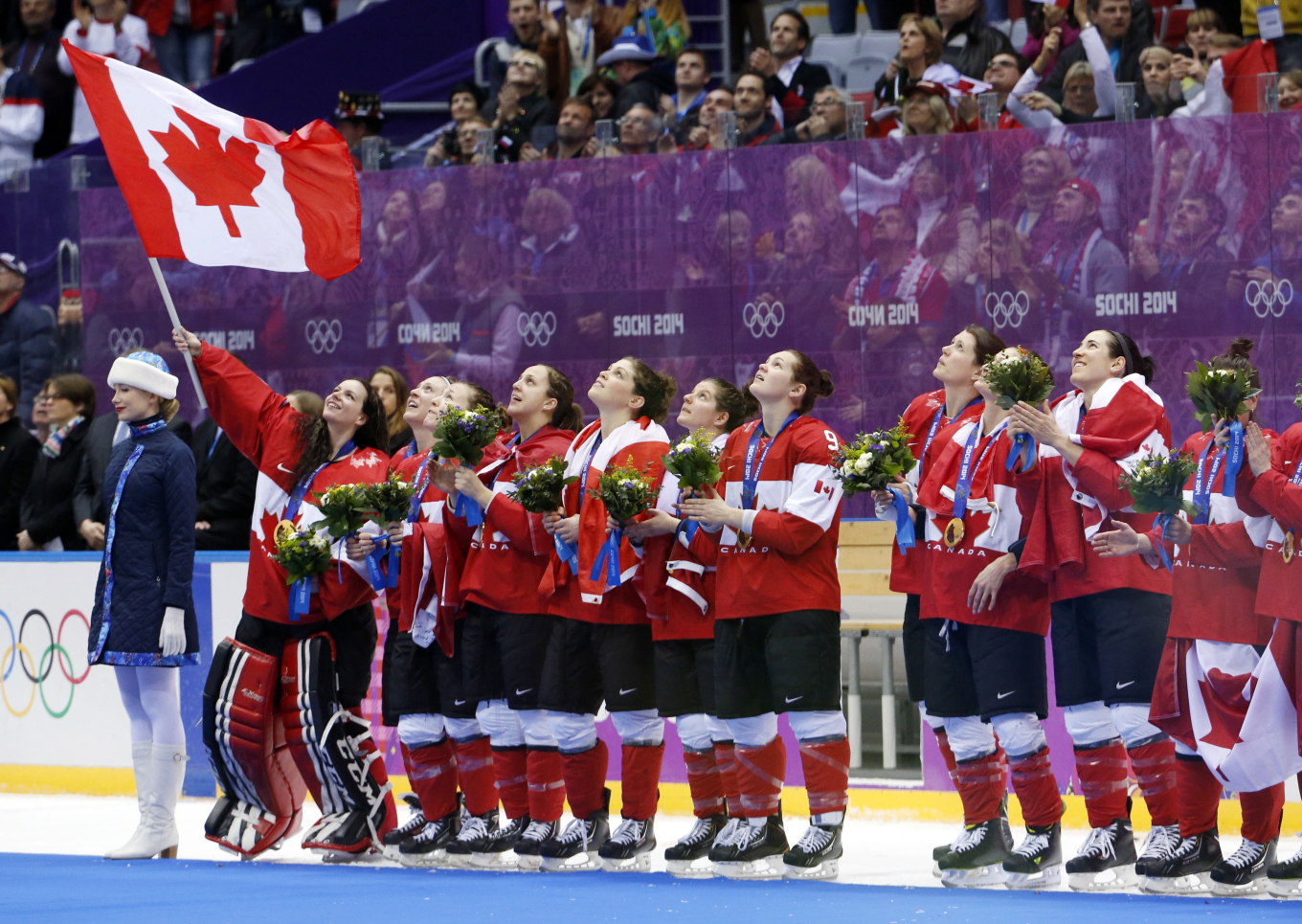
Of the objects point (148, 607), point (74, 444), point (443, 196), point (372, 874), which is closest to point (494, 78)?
point (443, 196)

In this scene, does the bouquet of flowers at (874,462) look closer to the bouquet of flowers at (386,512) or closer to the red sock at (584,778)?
the red sock at (584,778)

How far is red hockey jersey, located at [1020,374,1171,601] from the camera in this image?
21.1 feet

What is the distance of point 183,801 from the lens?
9.70 m

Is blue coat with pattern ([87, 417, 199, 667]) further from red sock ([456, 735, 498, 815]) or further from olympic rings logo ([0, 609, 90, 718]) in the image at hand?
olympic rings logo ([0, 609, 90, 718])

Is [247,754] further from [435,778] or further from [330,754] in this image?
[435,778]

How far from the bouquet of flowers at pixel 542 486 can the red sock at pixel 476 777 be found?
1.03 metres

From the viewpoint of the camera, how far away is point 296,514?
7715 mm

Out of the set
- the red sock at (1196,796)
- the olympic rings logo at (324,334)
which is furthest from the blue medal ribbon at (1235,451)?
the olympic rings logo at (324,334)

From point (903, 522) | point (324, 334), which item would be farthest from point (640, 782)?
point (324, 334)

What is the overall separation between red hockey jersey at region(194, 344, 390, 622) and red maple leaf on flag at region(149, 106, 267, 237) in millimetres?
715

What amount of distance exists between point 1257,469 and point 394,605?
3525 millimetres

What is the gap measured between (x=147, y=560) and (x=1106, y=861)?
3954 mm

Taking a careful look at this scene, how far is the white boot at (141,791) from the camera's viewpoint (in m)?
7.60

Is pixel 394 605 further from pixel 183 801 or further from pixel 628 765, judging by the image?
pixel 183 801
